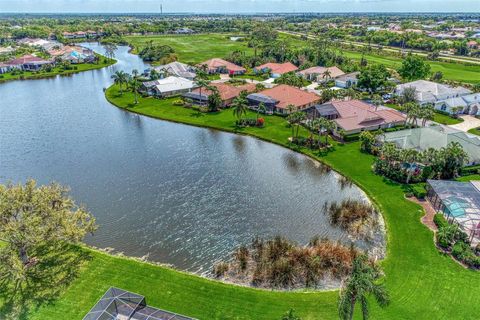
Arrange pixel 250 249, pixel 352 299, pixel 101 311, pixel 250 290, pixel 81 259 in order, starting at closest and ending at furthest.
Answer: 1. pixel 352 299
2. pixel 101 311
3. pixel 250 290
4. pixel 81 259
5. pixel 250 249

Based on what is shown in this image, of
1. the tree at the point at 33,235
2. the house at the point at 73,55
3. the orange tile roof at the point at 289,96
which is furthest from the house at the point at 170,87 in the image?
the tree at the point at 33,235

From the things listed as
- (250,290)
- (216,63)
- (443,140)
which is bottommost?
(250,290)

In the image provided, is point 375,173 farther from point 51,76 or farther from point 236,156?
point 51,76

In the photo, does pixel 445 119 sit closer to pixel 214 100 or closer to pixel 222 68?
pixel 214 100

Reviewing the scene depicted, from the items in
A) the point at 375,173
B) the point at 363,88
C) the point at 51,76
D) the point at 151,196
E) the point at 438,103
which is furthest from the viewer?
the point at 51,76

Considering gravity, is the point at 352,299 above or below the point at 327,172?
above

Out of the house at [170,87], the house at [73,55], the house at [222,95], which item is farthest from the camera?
the house at [73,55]

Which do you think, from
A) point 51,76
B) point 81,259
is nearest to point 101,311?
point 81,259

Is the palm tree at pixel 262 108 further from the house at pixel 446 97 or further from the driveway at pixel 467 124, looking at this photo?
the driveway at pixel 467 124
